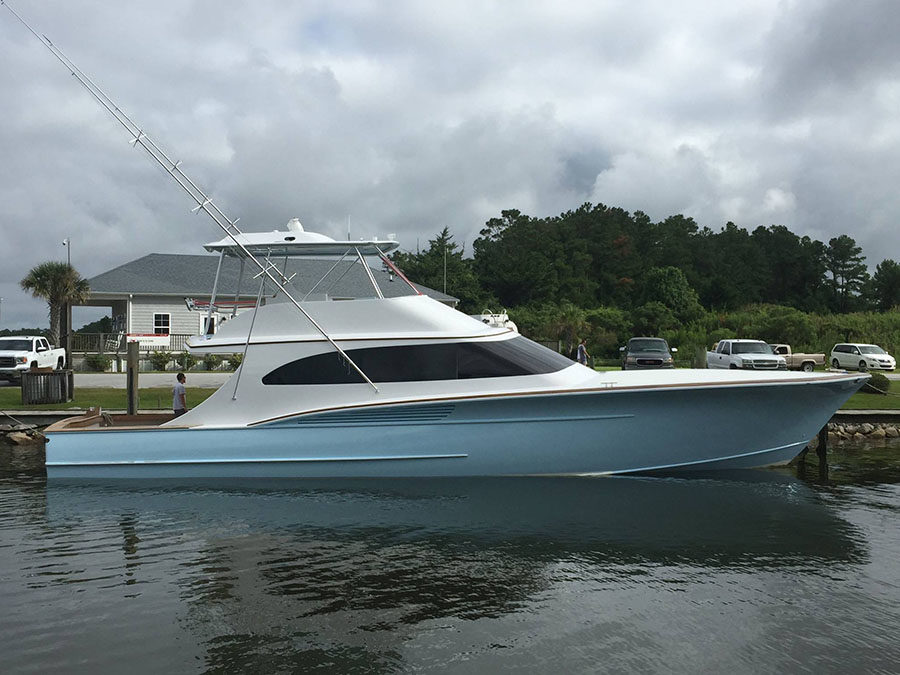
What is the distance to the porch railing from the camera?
35188 millimetres

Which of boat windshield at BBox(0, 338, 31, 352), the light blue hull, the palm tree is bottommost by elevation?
the light blue hull

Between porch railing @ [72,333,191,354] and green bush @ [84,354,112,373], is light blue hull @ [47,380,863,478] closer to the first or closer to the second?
green bush @ [84,354,112,373]

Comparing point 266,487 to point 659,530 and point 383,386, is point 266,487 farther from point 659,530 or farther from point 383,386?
point 659,530

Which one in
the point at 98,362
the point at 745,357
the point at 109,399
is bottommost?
the point at 109,399

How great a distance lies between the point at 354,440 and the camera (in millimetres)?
10945

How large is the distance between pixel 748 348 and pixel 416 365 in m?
20.8

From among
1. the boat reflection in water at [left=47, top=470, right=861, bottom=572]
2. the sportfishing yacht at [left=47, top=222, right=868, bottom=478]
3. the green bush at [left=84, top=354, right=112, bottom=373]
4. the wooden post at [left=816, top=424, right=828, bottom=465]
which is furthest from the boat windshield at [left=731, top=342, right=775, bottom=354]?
the green bush at [left=84, top=354, right=112, bottom=373]

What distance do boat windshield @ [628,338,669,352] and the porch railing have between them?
20.5m

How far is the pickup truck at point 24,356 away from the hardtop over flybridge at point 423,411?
1766 cm

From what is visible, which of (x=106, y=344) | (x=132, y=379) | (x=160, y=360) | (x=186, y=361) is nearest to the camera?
(x=132, y=379)

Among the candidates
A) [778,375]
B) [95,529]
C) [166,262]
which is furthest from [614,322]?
[95,529]

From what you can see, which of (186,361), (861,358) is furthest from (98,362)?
(861,358)

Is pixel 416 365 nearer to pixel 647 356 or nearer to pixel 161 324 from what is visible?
pixel 647 356

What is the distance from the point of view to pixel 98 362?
33.5 meters
